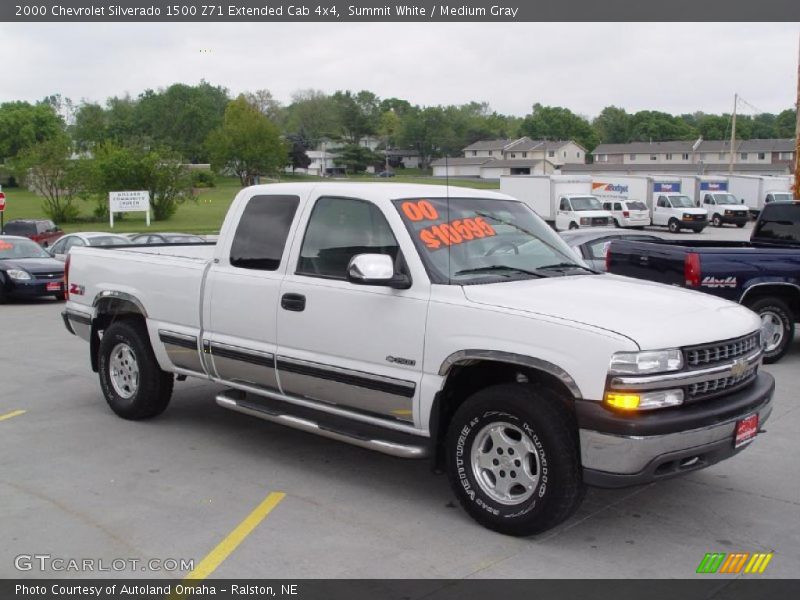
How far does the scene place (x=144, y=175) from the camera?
5375 centimetres

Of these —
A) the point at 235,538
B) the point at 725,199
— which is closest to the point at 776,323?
the point at 235,538

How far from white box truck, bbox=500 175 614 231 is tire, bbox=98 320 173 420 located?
35.7 meters

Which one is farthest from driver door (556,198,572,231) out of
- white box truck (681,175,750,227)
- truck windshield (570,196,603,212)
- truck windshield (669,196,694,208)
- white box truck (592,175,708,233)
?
white box truck (681,175,750,227)

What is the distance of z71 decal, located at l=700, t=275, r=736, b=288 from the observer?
9.74 metres

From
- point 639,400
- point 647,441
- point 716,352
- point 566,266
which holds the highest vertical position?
point 566,266

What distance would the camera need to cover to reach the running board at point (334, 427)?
526 cm

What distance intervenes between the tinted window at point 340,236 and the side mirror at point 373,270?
1.07ft

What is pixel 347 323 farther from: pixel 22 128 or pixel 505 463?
pixel 22 128

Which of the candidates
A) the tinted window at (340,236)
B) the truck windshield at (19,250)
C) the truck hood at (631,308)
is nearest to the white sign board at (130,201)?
the truck windshield at (19,250)

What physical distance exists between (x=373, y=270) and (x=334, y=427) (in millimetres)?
1202

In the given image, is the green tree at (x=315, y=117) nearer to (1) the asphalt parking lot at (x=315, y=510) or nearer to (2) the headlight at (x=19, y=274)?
(1) the asphalt parking lot at (x=315, y=510)

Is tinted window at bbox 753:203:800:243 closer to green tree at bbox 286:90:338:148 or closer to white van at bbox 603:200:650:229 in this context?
green tree at bbox 286:90:338:148

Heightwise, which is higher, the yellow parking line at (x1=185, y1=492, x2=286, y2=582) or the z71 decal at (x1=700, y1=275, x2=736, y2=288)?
the z71 decal at (x1=700, y1=275, x2=736, y2=288)

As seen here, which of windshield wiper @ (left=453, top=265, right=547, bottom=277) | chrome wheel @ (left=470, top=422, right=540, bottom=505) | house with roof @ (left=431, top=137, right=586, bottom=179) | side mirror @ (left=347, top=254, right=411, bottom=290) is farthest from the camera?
house with roof @ (left=431, top=137, right=586, bottom=179)
